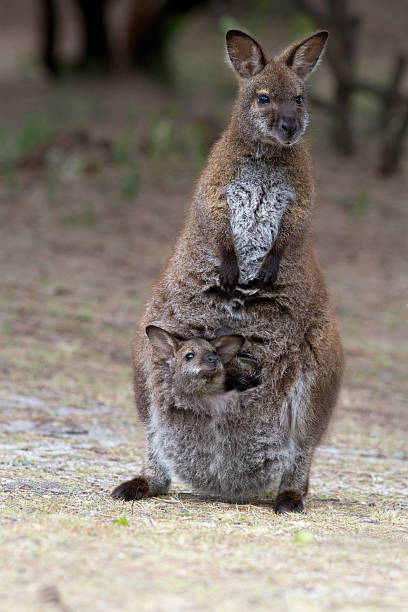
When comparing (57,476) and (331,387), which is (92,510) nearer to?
(57,476)

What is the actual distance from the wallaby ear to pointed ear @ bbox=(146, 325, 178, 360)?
226 mm

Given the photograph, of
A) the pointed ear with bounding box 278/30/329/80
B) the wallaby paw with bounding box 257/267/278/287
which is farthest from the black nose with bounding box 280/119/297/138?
the wallaby paw with bounding box 257/267/278/287

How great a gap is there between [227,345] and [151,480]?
2.71 ft

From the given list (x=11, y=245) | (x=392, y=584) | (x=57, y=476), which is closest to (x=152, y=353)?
(x=57, y=476)

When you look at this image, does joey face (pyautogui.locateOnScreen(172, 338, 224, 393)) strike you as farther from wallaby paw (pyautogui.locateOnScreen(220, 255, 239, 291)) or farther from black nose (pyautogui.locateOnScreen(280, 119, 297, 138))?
black nose (pyautogui.locateOnScreen(280, 119, 297, 138))

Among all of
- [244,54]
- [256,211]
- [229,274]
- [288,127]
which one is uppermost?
[244,54]

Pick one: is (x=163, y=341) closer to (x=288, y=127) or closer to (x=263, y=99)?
(x=288, y=127)

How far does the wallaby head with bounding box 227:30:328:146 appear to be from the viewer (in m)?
5.05

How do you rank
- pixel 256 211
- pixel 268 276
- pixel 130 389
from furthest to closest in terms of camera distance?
1. pixel 130 389
2. pixel 256 211
3. pixel 268 276

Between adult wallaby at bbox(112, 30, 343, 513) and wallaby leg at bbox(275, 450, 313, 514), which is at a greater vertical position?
A: adult wallaby at bbox(112, 30, 343, 513)

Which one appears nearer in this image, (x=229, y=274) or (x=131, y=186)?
(x=229, y=274)

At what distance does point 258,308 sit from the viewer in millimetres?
4977

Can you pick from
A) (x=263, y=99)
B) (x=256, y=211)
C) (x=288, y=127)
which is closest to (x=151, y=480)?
(x=256, y=211)

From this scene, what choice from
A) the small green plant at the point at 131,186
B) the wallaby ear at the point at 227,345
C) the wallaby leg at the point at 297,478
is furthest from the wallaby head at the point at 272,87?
the small green plant at the point at 131,186
